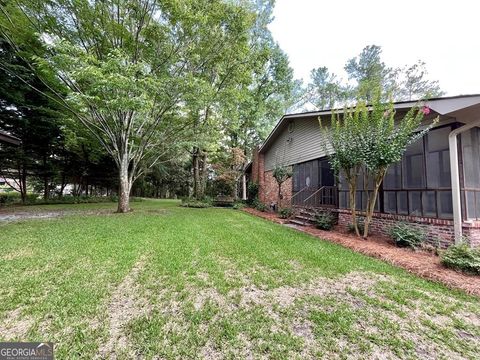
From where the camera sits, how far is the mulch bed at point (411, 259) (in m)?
3.47

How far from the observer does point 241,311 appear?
262 centimetres

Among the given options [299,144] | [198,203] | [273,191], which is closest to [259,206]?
[273,191]

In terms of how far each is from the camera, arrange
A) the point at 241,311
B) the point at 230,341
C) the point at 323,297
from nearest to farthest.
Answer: the point at 230,341 < the point at 241,311 < the point at 323,297

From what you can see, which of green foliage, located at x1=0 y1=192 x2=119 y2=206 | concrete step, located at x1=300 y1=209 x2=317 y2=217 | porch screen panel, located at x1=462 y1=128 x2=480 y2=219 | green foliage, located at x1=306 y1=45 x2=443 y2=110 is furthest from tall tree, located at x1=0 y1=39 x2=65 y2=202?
green foliage, located at x1=306 y1=45 x2=443 y2=110

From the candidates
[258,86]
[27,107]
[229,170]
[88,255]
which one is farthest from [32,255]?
[258,86]

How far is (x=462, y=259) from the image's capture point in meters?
3.87

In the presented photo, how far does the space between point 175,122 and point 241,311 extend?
1190 centimetres

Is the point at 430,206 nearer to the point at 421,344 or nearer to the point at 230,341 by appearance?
the point at 421,344

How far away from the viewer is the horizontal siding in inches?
377

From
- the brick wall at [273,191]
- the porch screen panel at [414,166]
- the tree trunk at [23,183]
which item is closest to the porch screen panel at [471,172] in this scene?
the porch screen panel at [414,166]

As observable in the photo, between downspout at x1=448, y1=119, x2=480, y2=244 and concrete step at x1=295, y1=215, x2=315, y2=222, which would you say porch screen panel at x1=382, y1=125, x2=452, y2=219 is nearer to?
downspout at x1=448, y1=119, x2=480, y2=244

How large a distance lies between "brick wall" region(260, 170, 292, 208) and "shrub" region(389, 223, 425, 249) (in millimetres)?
6509

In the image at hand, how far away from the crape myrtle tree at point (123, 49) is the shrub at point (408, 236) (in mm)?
8996

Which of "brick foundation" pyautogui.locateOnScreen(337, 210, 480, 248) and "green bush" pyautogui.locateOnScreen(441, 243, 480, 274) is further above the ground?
"brick foundation" pyautogui.locateOnScreen(337, 210, 480, 248)
